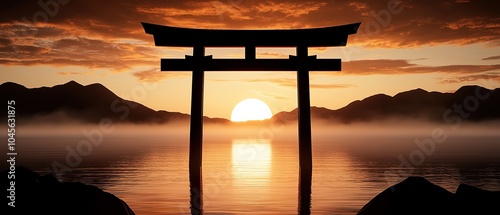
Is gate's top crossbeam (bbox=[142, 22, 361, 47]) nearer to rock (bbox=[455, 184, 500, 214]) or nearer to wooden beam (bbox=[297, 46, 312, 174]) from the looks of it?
wooden beam (bbox=[297, 46, 312, 174])

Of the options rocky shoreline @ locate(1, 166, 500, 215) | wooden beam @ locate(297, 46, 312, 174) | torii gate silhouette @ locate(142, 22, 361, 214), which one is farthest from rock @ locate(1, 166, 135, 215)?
wooden beam @ locate(297, 46, 312, 174)

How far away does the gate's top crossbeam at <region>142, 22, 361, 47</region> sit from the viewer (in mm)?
15773

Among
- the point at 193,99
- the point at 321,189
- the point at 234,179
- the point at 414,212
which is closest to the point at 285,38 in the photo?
the point at 193,99

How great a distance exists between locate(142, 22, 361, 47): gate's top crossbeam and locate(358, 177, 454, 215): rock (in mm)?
9181

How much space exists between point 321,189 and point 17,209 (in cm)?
1000

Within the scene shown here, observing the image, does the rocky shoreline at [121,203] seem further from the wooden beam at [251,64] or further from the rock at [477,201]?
the wooden beam at [251,64]

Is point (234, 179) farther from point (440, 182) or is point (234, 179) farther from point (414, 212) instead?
point (414, 212)

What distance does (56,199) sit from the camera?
22.1 ft

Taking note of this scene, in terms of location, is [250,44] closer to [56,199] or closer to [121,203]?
[121,203]

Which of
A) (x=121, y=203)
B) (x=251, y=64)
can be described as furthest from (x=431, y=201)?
(x=251, y=64)

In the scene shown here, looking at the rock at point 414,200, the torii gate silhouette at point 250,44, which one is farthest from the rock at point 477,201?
the torii gate silhouette at point 250,44

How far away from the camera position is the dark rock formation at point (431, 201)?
6.56m

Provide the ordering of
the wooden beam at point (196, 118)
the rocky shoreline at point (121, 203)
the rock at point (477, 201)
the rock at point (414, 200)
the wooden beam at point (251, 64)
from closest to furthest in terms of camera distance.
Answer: the rock at point (477, 201) → the rocky shoreline at point (121, 203) → the rock at point (414, 200) → the wooden beam at point (251, 64) → the wooden beam at point (196, 118)

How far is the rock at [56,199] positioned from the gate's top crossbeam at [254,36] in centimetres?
920
